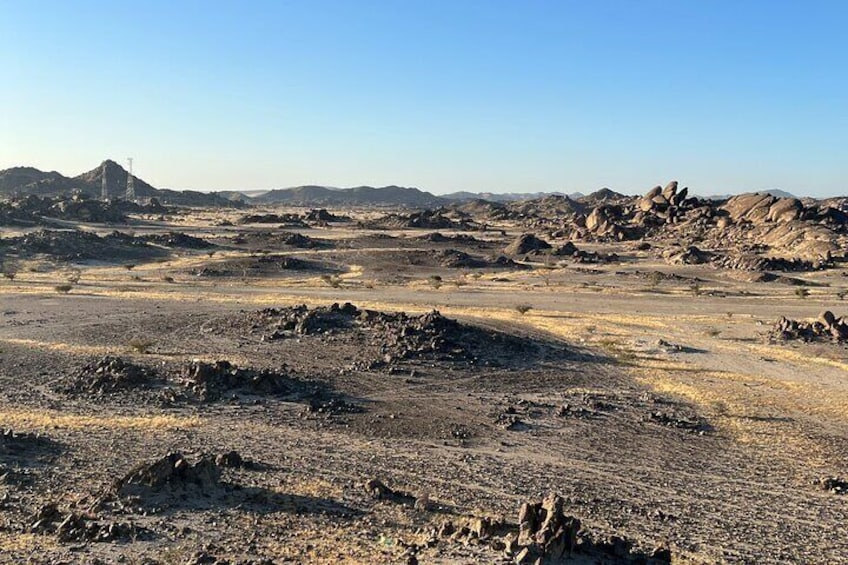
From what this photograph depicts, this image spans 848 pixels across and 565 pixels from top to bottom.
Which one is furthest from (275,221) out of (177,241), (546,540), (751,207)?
(546,540)

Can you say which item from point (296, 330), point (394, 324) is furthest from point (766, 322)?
point (296, 330)

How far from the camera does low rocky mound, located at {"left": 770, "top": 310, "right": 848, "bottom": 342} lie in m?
30.6

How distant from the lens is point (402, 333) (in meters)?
26.7

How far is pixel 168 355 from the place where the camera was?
25297mm

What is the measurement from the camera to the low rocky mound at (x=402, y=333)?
25234mm

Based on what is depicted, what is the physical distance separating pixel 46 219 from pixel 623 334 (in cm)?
7972

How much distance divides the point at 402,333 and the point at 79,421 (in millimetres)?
12418

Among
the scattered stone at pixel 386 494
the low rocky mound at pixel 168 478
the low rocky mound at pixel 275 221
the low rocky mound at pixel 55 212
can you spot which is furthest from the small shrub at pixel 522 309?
the low rocky mound at pixel 275 221

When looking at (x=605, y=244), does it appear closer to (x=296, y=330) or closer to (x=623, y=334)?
(x=623, y=334)

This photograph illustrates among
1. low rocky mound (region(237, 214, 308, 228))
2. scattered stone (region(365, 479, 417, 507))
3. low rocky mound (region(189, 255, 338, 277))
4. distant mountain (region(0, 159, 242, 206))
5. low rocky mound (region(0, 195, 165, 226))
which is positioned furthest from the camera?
distant mountain (region(0, 159, 242, 206))

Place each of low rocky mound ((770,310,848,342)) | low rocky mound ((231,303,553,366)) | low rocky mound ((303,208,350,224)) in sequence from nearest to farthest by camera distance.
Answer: low rocky mound ((231,303,553,366)) < low rocky mound ((770,310,848,342)) < low rocky mound ((303,208,350,224))

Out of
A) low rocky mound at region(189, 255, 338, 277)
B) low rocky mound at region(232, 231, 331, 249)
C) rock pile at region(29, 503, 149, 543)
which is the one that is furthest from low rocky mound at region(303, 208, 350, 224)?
rock pile at region(29, 503, 149, 543)

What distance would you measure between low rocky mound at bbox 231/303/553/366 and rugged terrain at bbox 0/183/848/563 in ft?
0.43

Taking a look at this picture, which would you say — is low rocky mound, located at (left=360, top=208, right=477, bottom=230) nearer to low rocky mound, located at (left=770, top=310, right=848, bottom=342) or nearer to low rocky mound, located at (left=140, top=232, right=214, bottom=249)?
low rocky mound, located at (left=140, top=232, right=214, bottom=249)
